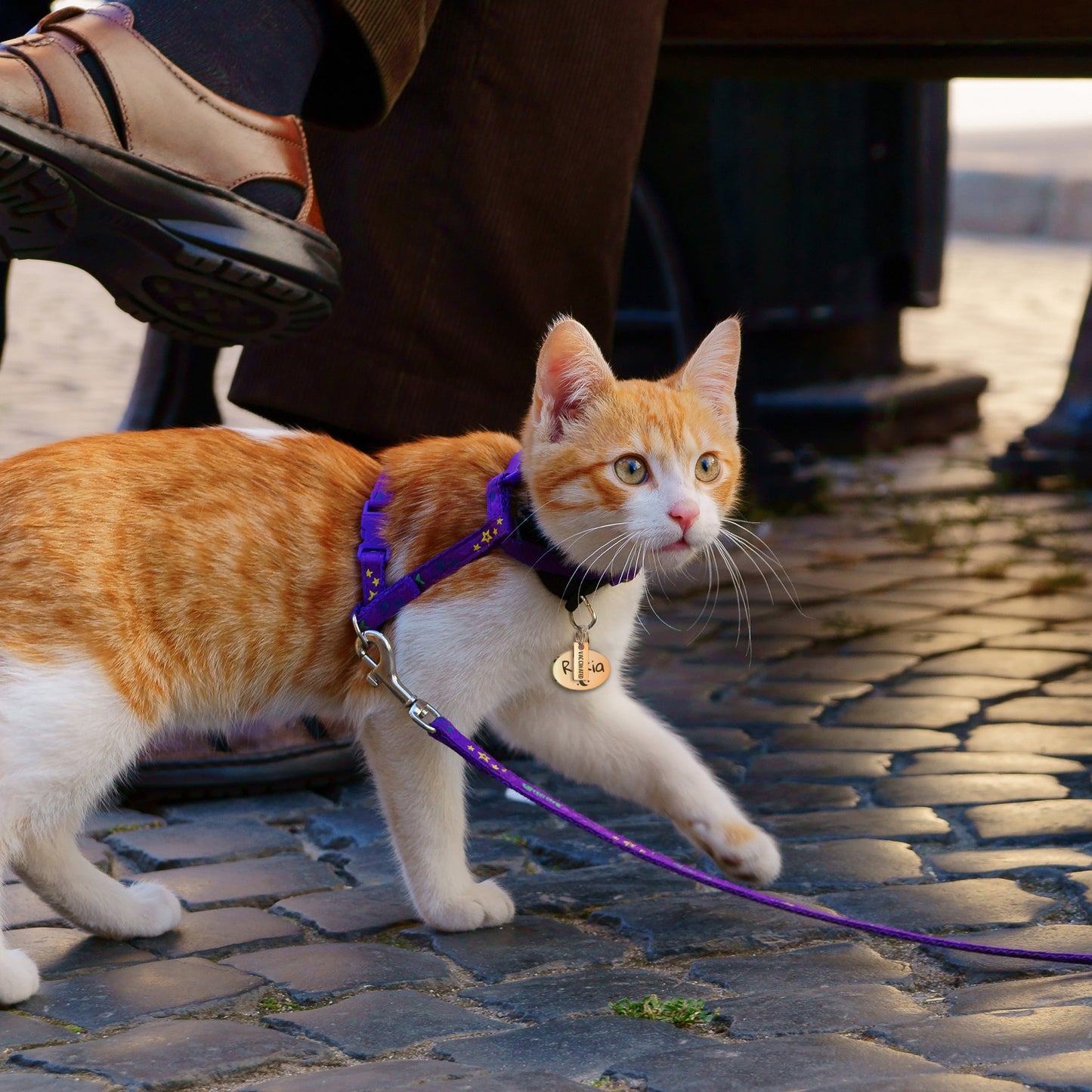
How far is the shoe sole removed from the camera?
216cm

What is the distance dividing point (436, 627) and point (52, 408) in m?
5.42

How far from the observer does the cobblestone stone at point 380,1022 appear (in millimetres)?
1891

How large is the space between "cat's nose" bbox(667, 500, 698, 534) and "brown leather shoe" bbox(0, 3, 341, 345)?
0.70 metres

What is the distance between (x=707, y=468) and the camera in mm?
2365

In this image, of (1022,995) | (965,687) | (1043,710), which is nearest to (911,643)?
(965,687)

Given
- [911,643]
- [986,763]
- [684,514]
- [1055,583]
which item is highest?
[684,514]

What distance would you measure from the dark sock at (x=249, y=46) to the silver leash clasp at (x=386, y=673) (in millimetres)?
748

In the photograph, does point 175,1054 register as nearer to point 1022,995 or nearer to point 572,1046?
point 572,1046

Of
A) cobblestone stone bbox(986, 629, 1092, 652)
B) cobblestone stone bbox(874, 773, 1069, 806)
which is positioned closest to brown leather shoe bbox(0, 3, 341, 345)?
cobblestone stone bbox(874, 773, 1069, 806)

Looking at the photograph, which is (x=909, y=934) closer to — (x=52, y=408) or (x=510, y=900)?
(x=510, y=900)

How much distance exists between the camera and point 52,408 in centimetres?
714

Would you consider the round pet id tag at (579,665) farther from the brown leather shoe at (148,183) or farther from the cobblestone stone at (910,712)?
the cobblestone stone at (910,712)

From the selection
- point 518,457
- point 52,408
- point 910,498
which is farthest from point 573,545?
point 52,408

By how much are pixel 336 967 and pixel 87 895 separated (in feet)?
1.32
